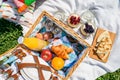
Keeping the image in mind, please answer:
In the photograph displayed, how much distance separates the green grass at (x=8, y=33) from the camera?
9.04 ft

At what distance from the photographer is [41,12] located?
2779 millimetres

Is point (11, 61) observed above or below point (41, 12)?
below

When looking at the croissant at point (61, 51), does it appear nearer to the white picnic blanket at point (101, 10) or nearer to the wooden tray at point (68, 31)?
the wooden tray at point (68, 31)

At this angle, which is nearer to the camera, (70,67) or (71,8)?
(70,67)

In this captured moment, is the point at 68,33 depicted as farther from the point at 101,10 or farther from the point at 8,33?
the point at 8,33

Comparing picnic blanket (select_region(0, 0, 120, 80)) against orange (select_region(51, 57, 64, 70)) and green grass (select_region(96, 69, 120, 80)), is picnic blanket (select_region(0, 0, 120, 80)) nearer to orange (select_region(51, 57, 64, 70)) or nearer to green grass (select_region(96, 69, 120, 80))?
green grass (select_region(96, 69, 120, 80))

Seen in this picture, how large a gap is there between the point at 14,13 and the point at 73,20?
1.43 feet

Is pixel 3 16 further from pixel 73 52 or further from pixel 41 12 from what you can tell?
pixel 73 52

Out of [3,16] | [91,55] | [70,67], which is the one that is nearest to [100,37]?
[91,55]

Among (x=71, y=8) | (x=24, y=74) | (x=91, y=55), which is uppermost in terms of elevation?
(x=71, y=8)

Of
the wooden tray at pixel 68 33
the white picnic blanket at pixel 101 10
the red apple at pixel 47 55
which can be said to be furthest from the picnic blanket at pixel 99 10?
the red apple at pixel 47 55

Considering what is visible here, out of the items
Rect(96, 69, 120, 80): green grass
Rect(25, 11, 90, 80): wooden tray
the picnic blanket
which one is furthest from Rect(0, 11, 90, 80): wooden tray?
Rect(96, 69, 120, 80): green grass

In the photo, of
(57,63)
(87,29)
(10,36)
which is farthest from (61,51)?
(10,36)

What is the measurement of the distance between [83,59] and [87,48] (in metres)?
0.10
